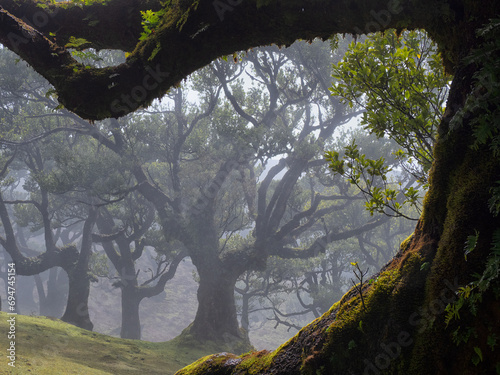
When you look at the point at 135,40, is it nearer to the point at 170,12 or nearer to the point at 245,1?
the point at 170,12

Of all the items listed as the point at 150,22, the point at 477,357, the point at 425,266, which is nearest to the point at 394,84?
the point at 425,266

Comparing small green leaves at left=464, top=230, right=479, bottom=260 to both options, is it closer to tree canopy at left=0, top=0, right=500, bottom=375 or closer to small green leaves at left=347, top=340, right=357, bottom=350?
tree canopy at left=0, top=0, right=500, bottom=375

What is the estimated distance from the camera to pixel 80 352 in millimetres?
10133

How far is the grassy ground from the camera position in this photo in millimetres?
7520

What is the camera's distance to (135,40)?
4750 millimetres

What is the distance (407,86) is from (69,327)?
13.2 metres

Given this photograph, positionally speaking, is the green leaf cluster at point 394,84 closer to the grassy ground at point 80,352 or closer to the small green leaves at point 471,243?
the small green leaves at point 471,243

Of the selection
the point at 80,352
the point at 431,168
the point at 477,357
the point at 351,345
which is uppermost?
the point at 80,352

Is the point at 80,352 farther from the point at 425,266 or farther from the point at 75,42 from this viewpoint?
the point at 425,266

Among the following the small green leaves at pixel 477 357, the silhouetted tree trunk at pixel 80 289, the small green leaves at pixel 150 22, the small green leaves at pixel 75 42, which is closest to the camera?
the small green leaves at pixel 477 357

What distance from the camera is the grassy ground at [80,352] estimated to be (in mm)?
7520

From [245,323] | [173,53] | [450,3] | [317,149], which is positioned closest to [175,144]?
[317,149]

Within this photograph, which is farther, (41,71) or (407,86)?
(407,86)

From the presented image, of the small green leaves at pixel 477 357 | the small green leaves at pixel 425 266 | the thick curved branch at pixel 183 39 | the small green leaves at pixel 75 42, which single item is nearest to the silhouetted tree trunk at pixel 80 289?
the small green leaves at pixel 75 42
